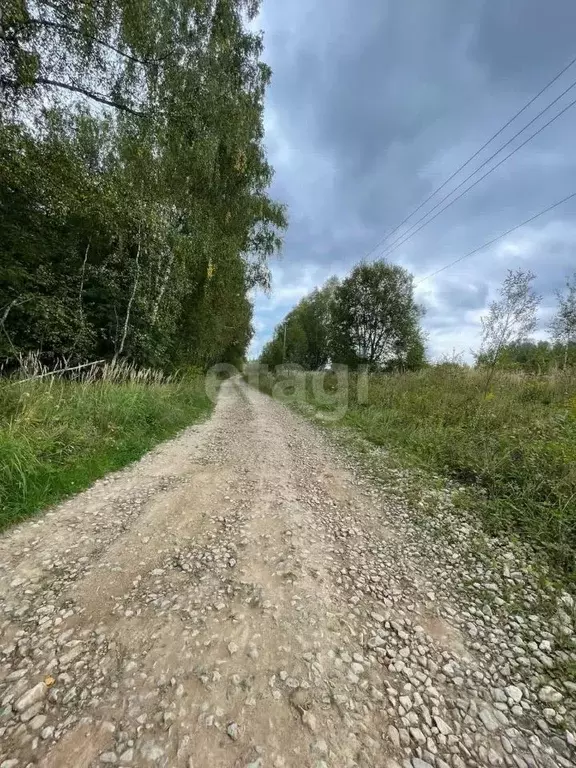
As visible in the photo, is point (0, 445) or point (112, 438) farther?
point (112, 438)

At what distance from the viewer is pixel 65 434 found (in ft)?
15.1

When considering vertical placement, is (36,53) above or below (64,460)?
above

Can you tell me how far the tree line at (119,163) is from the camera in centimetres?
515

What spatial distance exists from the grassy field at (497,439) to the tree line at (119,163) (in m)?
7.19

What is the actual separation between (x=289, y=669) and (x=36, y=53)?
8.75m

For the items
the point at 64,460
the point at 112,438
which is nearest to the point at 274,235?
the point at 112,438

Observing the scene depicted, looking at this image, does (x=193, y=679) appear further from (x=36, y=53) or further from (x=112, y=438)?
(x=36, y=53)

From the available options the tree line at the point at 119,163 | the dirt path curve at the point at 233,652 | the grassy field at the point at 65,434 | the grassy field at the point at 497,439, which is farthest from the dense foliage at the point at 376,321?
the dirt path curve at the point at 233,652

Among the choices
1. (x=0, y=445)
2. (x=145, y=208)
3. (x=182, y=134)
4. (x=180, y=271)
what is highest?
(x=182, y=134)

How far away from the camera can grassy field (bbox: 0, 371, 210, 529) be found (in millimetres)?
3457

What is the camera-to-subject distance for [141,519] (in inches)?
131
